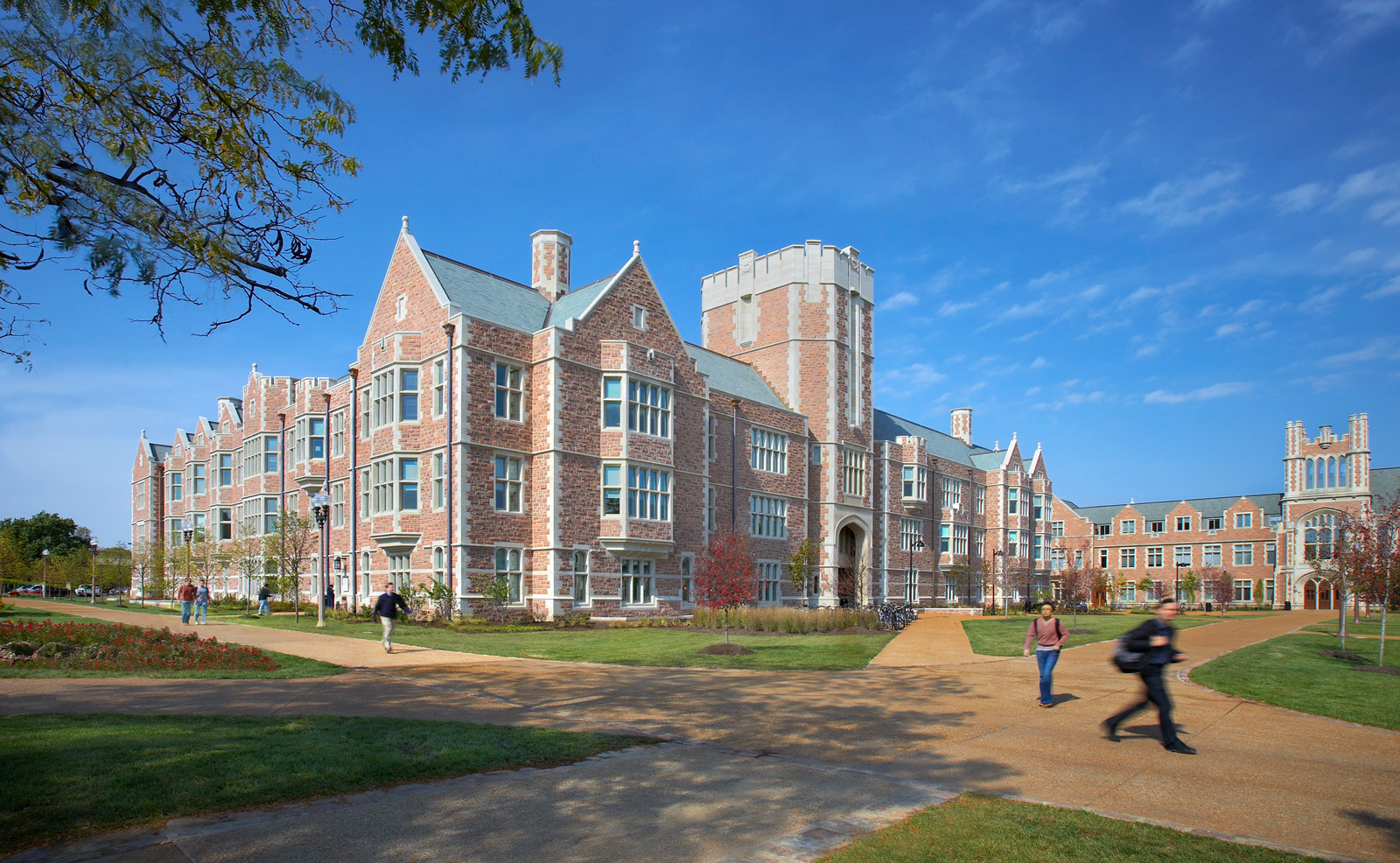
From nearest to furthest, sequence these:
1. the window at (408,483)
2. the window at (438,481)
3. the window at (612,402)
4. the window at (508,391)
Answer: the window at (438,481)
the window at (408,483)
the window at (508,391)
the window at (612,402)

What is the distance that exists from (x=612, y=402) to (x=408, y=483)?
774 cm

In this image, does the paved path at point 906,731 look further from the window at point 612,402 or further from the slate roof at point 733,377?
the slate roof at point 733,377

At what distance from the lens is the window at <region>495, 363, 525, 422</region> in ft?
96.2

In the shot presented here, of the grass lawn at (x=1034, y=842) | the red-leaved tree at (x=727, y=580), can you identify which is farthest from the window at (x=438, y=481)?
the grass lawn at (x=1034, y=842)

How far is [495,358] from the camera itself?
2909 centimetres

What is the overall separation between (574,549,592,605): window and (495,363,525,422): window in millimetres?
5298

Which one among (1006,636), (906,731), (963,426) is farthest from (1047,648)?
(963,426)

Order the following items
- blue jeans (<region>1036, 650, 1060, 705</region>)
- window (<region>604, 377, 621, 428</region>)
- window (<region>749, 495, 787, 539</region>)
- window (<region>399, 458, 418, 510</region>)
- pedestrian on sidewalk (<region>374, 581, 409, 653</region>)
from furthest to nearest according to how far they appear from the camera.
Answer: window (<region>749, 495, 787, 539</region>), window (<region>604, 377, 621, 428</region>), window (<region>399, 458, 418, 510</region>), pedestrian on sidewalk (<region>374, 581, 409, 653</region>), blue jeans (<region>1036, 650, 1060, 705</region>)

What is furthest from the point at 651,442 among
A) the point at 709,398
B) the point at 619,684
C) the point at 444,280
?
the point at 619,684

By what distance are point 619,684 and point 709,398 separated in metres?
24.2

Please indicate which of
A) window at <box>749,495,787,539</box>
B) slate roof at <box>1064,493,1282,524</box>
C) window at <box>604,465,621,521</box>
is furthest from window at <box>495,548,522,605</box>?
slate roof at <box>1064,493,1282,524</box>

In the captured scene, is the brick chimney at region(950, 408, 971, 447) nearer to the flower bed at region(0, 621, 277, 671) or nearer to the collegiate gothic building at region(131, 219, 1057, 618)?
the collegiate gothic building at region(131, 219, 1057, 618)

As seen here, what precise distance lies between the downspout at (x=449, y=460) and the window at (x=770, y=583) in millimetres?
16534

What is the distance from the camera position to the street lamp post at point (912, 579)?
5131 cm
